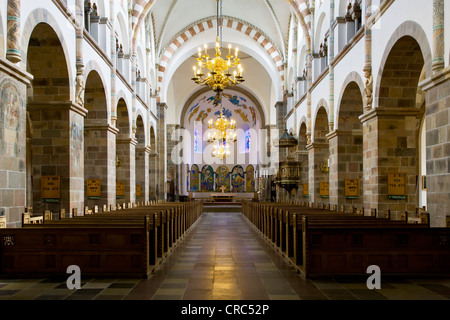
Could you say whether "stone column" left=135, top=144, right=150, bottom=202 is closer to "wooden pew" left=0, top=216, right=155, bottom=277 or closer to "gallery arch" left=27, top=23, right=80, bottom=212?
"gallery arch" left=27, top=23, right=80, bottom=212

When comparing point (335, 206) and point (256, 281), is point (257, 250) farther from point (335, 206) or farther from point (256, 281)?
point (335, 206)

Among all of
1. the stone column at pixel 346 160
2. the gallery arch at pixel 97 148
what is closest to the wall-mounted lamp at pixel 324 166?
the stone column at pixel 346 160

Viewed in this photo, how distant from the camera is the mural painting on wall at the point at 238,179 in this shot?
3591 centimetres

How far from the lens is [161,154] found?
2561 cm

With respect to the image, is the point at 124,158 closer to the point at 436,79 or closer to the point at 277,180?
the point at 277,180

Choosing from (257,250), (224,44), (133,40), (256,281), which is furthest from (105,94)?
(224,44)

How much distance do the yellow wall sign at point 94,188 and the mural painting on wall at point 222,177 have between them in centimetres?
2233

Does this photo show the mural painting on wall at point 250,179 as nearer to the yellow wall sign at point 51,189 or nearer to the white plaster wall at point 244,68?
the white plaster wall at point 244,68

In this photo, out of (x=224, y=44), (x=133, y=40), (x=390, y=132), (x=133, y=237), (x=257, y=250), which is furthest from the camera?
(x=224, y=44)

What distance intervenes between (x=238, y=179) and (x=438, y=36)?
29234 millimetres

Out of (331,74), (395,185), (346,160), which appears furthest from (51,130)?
(331,74)

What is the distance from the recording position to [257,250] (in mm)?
9203

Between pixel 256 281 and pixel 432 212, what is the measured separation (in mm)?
3266

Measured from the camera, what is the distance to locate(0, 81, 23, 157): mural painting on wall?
265 inches
